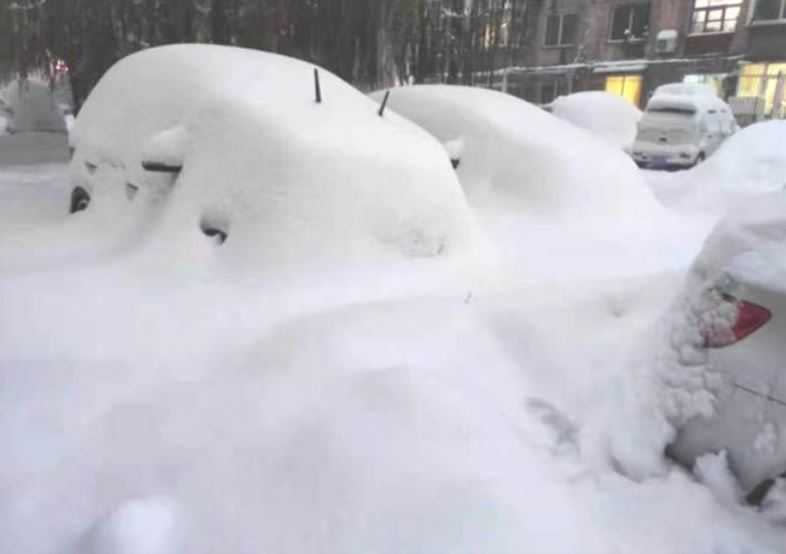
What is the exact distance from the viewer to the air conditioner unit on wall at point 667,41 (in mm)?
26703

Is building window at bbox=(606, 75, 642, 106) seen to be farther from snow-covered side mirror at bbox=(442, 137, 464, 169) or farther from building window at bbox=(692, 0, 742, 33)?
snow-covered side mirror at bbox=(442, 137, 464, 169)

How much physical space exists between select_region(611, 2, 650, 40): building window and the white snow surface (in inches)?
708

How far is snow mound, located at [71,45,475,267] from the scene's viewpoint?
3.62m

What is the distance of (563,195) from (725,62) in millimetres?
23807

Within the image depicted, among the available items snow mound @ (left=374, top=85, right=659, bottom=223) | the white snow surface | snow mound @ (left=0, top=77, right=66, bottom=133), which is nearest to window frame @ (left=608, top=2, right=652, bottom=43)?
the white snow surface

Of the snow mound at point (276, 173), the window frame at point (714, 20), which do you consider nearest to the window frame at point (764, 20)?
the window frame at point (714, 20)

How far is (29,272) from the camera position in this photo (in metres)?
3.67

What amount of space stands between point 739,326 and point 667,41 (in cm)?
2842

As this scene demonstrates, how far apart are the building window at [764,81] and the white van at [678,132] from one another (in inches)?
342

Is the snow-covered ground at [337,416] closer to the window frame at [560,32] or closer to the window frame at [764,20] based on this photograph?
the window frame at [764,20]

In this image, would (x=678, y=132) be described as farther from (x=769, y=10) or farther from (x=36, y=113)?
(x=36, y=113)

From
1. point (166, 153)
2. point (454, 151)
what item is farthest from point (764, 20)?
point (166, 153)

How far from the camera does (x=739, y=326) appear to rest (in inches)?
82.0

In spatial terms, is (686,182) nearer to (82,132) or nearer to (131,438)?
(82,132)
